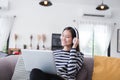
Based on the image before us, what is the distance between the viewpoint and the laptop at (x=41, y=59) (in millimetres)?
1736

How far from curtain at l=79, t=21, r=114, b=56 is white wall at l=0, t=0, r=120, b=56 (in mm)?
376

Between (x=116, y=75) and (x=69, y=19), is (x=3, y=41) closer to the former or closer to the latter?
(x=69, y=19)

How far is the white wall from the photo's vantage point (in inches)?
225

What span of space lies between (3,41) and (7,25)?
1.55 feet

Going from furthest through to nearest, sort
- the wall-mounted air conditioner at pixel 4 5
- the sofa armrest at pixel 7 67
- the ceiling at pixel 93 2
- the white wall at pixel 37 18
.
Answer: the ceiling at pixel 93 2 < the white wall at pixel 37 18 < the wall-mounted air conditioner at pixel 4 5 < the sofa armrest at pixel 7 67

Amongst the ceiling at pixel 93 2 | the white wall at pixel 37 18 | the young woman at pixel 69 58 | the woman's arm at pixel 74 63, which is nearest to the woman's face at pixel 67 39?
the young woman at pixel 69 58

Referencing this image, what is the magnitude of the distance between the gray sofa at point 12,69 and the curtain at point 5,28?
11.9ft

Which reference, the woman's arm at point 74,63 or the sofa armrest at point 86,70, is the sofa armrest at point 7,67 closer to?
the woman's arm at point 74,63

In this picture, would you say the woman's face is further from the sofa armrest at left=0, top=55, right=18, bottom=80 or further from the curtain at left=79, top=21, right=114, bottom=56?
the curtain at left=79, top=21, right=114, bottom=56

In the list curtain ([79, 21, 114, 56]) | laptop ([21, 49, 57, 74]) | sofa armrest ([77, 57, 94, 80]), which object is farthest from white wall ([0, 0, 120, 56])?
laptop ([21, 49, 57, 74])

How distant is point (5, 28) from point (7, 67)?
379 cm

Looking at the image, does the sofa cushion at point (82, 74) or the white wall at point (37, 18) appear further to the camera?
the white wall at point (37, 18)

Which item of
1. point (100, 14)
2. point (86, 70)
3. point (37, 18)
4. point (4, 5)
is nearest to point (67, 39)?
point (86, 70)

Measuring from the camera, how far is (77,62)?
6.70ft
